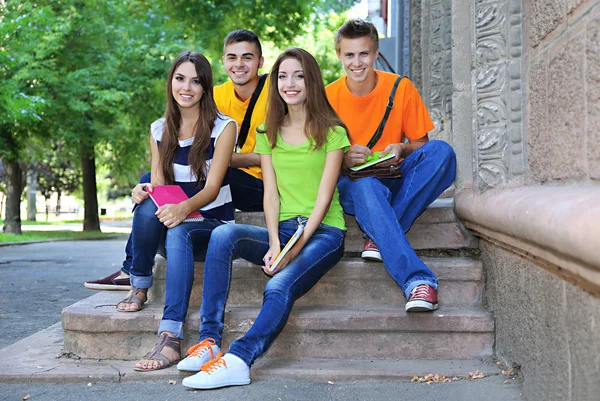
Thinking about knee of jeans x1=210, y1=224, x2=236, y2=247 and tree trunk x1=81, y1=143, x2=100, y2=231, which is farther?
tree trunk x1=81, y1=143, x2=100, y2=231

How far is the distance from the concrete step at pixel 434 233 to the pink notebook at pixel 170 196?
3.36ft

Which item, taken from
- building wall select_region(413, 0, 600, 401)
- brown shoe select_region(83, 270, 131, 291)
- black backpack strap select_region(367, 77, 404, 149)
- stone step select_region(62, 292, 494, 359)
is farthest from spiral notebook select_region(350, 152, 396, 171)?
brown shoe select_region(83, 270, 131, 291)

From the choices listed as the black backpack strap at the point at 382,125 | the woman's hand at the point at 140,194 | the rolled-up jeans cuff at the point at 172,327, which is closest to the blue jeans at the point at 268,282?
the rolled-up jeans cuff at the point at 172,327

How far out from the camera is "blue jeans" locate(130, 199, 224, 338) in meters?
3.76

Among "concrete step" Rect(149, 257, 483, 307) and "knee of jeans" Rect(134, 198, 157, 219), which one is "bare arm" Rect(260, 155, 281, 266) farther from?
"knee of jeans" Rect(134, 198, 157, 219)

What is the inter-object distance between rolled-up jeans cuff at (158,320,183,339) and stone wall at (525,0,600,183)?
1940 millimetres

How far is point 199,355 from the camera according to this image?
354 cm

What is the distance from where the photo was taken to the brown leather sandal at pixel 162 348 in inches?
144

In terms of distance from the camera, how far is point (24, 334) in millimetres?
5176

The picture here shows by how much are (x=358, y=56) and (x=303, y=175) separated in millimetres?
987

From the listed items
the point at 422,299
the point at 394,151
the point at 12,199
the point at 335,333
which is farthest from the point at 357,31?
the point at 12,199

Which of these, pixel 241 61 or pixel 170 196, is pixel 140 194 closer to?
pixel 170 196

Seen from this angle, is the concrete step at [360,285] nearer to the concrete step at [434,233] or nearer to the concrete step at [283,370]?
the concrete step at [434,233]

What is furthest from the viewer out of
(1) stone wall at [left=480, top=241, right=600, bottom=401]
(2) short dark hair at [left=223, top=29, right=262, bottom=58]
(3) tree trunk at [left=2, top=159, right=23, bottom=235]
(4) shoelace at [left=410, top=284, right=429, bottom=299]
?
(3) tree trunk at [left=2, top=159, right=23, bottom=235]
